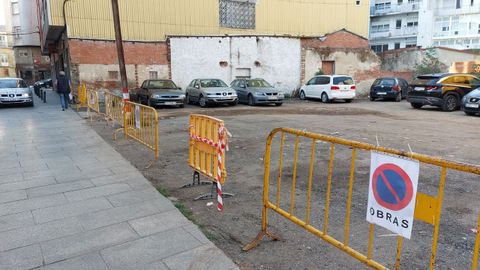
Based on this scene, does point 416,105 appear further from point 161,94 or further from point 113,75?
point 113,75

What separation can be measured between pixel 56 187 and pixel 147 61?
55.4 ft

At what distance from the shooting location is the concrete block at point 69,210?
14.8 feet

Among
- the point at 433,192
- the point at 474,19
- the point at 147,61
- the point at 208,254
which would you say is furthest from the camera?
the point at 474,19

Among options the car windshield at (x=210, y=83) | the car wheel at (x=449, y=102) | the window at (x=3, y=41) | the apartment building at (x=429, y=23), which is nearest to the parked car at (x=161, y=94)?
the car windshield at (x=210, y=83)

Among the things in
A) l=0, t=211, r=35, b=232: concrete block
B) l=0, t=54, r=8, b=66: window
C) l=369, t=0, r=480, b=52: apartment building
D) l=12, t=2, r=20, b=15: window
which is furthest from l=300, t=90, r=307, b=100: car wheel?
l=0, t=54, r=8, b=66: window

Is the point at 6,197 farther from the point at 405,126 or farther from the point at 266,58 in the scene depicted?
the point at 266,58

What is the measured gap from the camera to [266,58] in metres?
24.4

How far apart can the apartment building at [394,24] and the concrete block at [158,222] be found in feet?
182

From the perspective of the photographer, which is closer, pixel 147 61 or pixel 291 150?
pixel 291 150

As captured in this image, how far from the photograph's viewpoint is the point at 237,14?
24.8 m

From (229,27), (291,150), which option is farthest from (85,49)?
(291,150)

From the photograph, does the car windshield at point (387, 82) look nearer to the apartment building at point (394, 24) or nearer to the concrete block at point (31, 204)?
the concrete block at point (31, 204)

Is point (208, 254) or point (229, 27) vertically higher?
point (229, 27)

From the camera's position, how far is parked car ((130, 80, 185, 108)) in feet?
57.1
